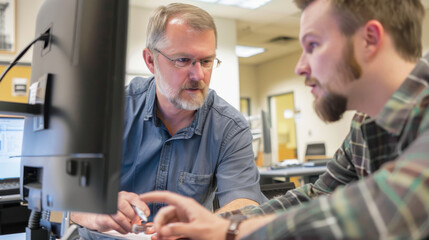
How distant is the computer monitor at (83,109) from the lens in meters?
0.55

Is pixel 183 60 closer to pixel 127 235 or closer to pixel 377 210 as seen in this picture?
pixel 127 235

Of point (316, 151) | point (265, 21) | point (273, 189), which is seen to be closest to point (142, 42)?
point (265, 21)

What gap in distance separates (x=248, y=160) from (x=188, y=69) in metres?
0.38

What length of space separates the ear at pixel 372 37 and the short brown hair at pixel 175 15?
25.6 inches

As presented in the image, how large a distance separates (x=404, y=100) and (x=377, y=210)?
299mm

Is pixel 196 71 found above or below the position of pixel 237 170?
above

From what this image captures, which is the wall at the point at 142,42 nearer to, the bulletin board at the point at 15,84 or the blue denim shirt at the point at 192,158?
the bulletin board at the point at 15,84

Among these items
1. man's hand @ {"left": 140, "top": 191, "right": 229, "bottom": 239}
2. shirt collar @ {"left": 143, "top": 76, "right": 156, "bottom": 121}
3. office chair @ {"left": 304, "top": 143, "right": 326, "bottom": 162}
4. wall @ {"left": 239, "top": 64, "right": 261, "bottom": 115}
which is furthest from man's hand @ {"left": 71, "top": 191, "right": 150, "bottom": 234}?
Answer: wall @ {"left": 239, "top": 64, "right": 261, "bottom": 115}

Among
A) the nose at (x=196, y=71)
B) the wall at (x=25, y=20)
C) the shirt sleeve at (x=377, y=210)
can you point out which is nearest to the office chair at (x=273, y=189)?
the nose at (x=196, y=71)

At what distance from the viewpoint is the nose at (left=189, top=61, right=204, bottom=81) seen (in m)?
1.26

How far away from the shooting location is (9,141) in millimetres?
1497

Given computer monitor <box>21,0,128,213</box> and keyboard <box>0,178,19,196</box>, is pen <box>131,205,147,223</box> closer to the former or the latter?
computer monitor <box>21,0,128,213</box>

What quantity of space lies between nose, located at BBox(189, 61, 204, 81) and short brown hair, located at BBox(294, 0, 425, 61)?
0.59 meters

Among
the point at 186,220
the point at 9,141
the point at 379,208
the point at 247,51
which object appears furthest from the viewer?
the point at 247,51
